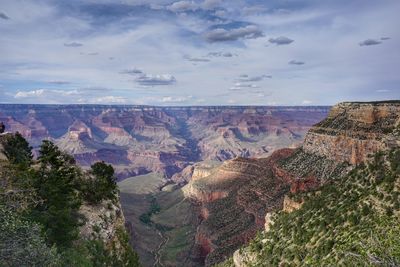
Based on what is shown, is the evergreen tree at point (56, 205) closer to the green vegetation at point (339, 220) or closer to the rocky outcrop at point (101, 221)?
the rocky outcrop at point (101, 221)

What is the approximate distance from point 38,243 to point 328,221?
83.5 ft

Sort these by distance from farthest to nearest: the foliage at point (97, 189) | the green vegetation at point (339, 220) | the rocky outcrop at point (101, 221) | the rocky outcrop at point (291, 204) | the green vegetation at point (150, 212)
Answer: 1. the green vegetation at point (150, 212)
2. the rocky outcrop at point (291, 204)
3. the foliage at point (97, 189)
4. the rocky outcrop at point (101, 221)
5. the green vegetation at point (339, 220)

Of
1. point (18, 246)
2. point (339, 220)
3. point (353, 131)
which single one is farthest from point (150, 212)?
point (18, 246)

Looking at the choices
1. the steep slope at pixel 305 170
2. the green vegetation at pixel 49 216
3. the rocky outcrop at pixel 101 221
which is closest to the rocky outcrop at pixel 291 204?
the steep slope at pixel 305 170

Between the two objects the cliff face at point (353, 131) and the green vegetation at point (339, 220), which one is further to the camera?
the cliff face at point (353, 131)

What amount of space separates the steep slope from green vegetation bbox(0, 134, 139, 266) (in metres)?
24.1

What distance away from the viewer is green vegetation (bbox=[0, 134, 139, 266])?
81.5 ft

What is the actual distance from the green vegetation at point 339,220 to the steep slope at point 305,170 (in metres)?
4.82

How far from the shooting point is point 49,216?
3788 centimetres

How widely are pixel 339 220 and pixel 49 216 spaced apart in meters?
25.6

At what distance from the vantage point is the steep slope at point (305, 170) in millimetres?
65875

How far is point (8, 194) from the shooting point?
2878 centimetres

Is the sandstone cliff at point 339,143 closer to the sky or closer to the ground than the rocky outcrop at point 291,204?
closer to the sky

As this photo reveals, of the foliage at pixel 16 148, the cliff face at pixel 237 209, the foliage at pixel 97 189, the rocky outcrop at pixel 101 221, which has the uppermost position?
the foliage at pixel 16 148
